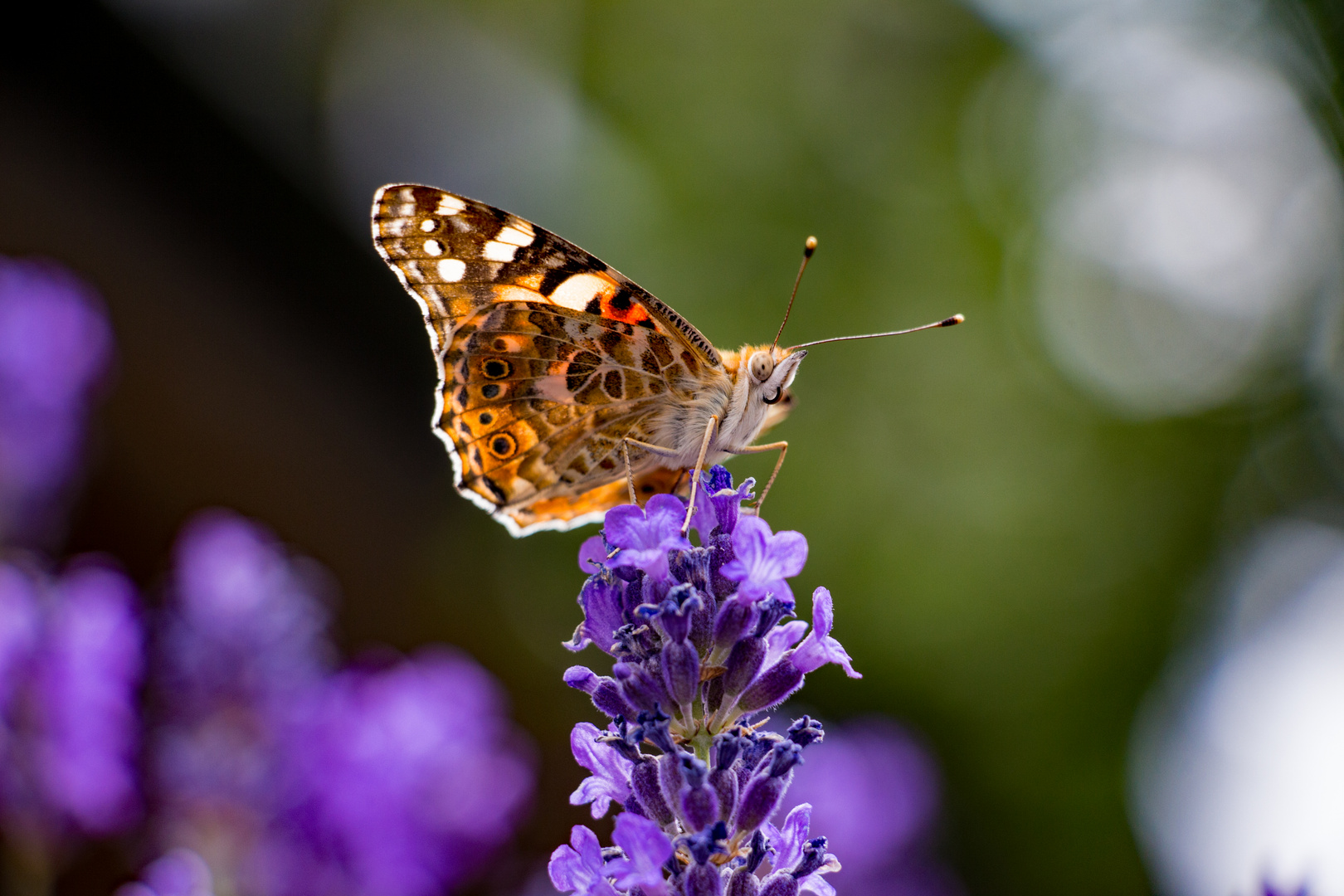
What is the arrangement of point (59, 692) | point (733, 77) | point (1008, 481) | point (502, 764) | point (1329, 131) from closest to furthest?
point (59, 692)
point (502, 764)
point (1329, 131)
point (1008, 481)
point (733, 77)

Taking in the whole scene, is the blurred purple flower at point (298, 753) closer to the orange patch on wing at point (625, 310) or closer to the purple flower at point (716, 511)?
the orange patch on wing at point (625, 310)

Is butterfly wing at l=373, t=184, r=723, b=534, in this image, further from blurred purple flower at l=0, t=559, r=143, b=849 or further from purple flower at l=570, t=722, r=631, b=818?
blurred purple flower at l=0, t=559, r=143, b=849

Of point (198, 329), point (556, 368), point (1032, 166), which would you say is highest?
point (1032, 166)

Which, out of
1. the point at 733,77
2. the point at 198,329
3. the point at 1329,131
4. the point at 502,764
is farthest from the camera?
the point at 733,77

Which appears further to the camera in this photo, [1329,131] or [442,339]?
[1329,131]

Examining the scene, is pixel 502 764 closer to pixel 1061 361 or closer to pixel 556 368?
pixel 556 368

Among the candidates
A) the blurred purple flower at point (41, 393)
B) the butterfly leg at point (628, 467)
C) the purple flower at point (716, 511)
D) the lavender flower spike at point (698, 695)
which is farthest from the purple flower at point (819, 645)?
the blurred purple flower at point (41, 393)

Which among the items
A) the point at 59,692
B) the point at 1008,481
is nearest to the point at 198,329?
the point at 59,692
